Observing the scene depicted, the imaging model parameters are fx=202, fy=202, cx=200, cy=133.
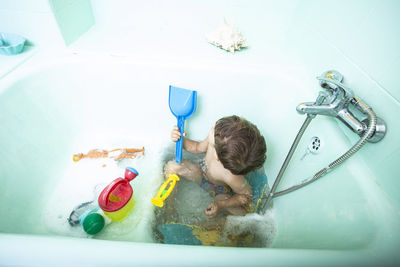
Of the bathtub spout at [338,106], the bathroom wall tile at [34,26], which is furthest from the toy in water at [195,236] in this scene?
the bathroom wall tile at [34,26]

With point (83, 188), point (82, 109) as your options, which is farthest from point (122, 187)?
point (82, 109)

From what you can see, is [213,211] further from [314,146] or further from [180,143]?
[314,146]

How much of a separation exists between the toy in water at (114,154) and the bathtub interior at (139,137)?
3cm

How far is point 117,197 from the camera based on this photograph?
699 mm

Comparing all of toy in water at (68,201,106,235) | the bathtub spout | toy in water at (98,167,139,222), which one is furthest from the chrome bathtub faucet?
toy in water at (68,201,106,235)

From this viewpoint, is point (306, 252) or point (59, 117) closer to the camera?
point (306, 252)

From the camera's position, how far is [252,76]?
0.86 meters

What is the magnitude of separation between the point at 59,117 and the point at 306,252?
1027 mm

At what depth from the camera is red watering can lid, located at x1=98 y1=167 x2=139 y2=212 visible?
65 cm

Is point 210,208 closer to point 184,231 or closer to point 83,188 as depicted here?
point 184,231

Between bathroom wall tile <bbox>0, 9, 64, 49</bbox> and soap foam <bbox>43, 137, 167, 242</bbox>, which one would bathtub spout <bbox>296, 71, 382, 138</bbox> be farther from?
bathroom wall tile <bbox>0, 9, 64, 49</bbox>

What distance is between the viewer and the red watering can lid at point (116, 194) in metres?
0.65

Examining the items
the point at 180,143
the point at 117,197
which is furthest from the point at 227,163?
the point at 117,197

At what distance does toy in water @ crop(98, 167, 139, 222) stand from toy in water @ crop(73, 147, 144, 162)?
296 millimetres
